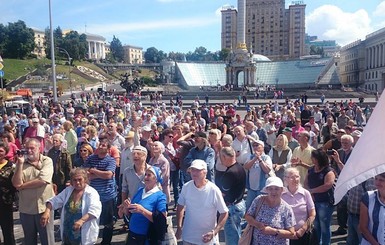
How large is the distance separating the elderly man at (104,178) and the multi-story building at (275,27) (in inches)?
5197

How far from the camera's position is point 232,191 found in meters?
5.01

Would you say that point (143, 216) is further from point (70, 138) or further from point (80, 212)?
point (70, 138)

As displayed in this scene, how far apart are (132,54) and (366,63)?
11164 cm

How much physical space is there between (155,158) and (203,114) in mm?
13693

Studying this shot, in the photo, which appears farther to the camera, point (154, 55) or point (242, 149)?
point (154, 55)

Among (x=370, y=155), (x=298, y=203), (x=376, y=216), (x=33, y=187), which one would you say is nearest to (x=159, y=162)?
(x=33, y=187)

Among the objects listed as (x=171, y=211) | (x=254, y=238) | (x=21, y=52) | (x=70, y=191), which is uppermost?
(x=21, y=52)

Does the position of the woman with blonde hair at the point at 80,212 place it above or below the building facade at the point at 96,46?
below

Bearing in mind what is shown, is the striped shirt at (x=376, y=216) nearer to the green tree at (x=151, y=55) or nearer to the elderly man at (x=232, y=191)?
the elderly man at (x=232, y=191)

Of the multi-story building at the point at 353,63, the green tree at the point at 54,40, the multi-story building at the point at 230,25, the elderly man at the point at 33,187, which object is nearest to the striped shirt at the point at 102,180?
the elderly man at the point at 33,187

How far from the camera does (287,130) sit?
771cm

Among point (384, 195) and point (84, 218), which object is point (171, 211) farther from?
point (384, 195)

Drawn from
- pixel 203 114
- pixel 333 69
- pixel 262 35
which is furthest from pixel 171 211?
pixel 262 35

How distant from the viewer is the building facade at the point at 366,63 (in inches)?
3164
